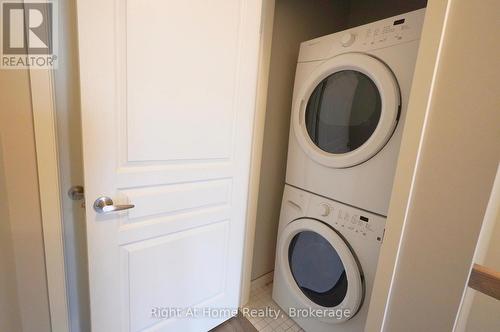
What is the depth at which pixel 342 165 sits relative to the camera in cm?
107

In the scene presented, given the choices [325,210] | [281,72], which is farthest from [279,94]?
[325,210]

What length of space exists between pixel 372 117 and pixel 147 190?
1031 mm

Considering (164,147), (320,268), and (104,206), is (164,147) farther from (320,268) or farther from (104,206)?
(320,268)

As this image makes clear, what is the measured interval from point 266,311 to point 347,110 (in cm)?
137

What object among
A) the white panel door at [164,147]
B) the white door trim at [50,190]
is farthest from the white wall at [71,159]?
the white panel door at [164,147]

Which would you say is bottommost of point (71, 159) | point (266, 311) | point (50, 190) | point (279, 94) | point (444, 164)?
point (266, 311)

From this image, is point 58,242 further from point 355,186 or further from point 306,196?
point 355,186

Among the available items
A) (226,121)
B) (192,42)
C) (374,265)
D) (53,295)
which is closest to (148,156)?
(226,121)

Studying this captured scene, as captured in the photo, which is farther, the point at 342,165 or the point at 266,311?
the point at 266,311

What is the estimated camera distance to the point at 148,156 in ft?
2.94

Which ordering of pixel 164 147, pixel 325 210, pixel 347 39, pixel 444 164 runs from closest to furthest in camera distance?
pixel 444 164 < pixel 164 147 < pixel 347 39 < pixel 325 210

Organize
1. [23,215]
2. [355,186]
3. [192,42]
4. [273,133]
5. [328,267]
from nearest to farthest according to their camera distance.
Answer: [23,215], [192,42], [355,186], [328,267], [273,133]

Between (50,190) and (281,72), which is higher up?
(281,72)

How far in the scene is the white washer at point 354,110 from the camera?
2.95ft
